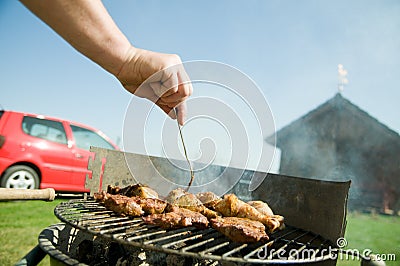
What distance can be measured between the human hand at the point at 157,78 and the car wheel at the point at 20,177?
5492 mm

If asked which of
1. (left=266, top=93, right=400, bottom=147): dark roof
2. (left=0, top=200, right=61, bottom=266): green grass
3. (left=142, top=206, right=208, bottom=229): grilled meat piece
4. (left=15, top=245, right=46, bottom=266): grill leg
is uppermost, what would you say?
(left=266, top=93, right=400, bottom=147): dark roof

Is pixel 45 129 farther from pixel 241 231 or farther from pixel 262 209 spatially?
pixel 241 231

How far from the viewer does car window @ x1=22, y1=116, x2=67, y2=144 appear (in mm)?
6718

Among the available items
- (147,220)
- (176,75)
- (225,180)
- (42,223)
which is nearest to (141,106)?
(176,75)

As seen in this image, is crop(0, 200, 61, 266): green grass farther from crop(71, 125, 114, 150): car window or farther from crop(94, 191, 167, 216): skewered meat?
crop(94, 191, 167, 216): skewered meat

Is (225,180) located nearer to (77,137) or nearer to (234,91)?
(234,91)

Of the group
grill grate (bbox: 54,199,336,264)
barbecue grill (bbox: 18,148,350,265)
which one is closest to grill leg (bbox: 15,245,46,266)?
barbecue grill (bbox: 18,148,350,265)

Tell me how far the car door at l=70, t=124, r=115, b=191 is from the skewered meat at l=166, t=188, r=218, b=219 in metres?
5.13

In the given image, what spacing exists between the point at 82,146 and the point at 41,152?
1060 mm

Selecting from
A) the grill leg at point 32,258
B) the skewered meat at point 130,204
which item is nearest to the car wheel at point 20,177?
the skewered meat at point 130,204

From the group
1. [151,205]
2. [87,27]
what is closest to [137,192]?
[151,205]

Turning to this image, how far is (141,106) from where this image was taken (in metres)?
2.54

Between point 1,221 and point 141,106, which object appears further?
point 1,221

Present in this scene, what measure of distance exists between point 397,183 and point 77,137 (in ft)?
48.0
